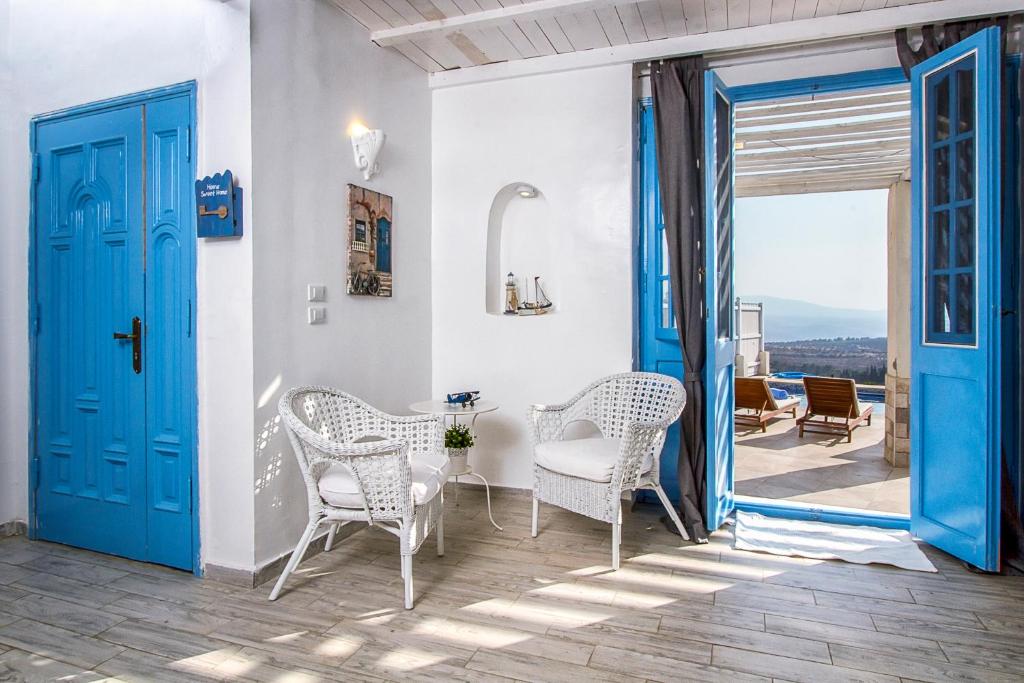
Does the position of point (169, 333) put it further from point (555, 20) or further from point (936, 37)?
point (936, 37)

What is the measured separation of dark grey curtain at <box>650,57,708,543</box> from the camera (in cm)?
348

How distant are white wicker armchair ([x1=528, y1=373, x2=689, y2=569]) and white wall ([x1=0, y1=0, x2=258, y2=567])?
57.8 inches

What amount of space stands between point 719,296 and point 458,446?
5.78ft

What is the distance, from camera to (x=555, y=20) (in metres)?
3.38

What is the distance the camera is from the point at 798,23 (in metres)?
3.35

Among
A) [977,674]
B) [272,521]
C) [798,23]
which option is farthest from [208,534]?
[798,23]

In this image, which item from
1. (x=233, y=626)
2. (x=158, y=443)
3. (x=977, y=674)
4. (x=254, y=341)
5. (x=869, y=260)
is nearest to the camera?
(x=977, y=674)

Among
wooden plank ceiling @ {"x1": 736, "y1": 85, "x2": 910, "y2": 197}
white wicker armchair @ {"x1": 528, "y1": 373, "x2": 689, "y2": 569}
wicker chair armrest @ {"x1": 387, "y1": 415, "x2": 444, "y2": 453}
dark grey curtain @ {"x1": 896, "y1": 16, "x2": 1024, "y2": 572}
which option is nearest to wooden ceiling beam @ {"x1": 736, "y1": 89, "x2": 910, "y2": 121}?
wooden plank ceiling @ {"x1": 736, "y1": 85, "x2": 910, "y2": 197}

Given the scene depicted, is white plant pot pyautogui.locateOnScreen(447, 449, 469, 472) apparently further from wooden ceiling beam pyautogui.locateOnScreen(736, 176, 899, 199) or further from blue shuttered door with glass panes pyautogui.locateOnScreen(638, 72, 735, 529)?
wooden ceiling beam pyautogui.locateOnScreen(736, 176, 899, 199)

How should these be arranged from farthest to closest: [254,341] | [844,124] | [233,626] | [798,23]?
[844,124] < [798,23] < [254,341] < [233,626]

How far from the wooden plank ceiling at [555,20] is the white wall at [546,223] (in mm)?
259

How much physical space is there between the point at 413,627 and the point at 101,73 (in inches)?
118

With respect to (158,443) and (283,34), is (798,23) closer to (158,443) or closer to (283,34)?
(283,34)

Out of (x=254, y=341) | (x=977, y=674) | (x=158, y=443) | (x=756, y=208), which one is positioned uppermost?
(x=756, y=208)
